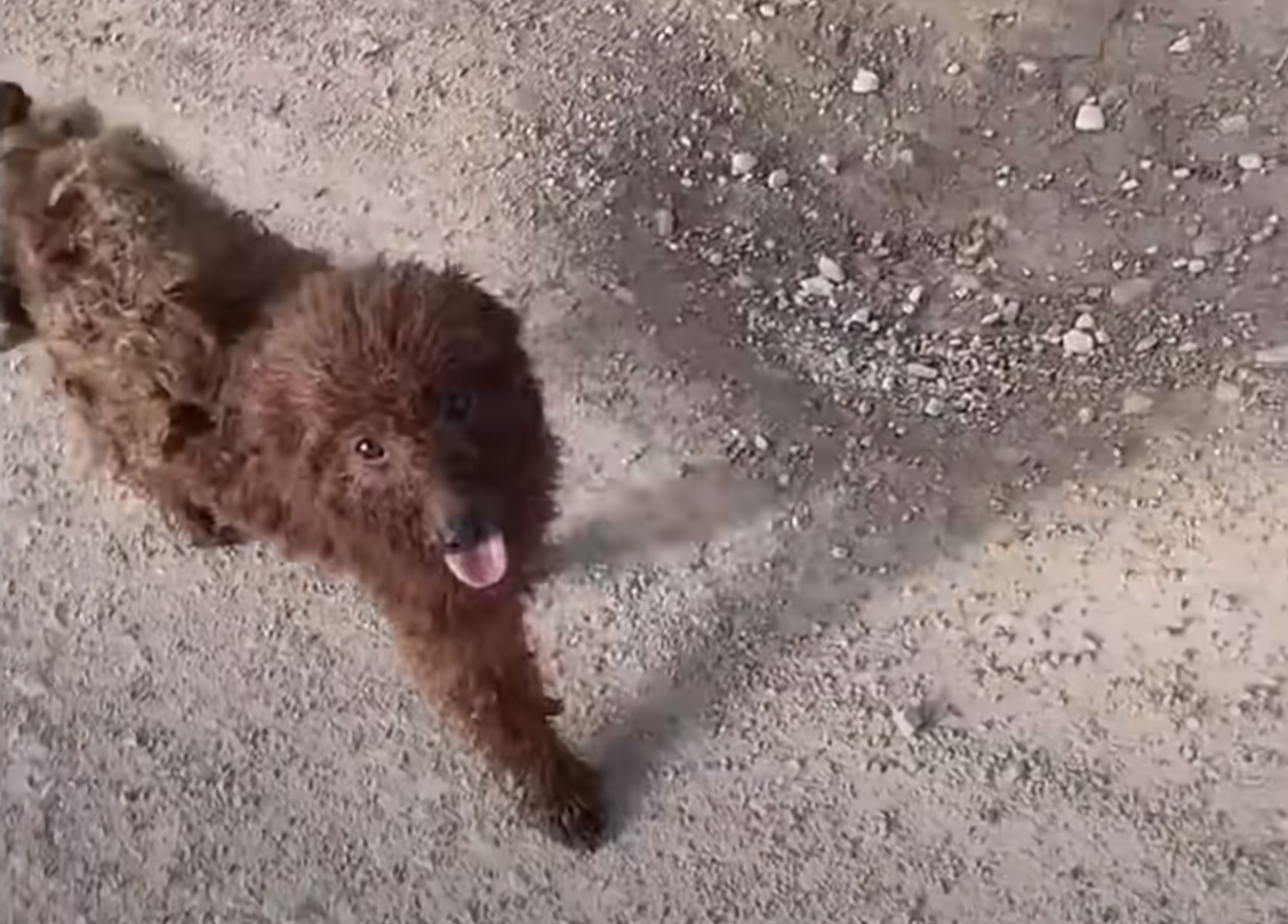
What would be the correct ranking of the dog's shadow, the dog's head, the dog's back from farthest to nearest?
the dog's shadow → the dog's back → the dog's head

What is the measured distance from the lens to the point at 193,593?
337 centimetres

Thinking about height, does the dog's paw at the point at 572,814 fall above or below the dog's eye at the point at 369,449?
below

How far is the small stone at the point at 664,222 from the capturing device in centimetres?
360

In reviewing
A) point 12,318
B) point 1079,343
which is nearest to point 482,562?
point 12,318

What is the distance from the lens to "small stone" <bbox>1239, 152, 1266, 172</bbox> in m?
3.56

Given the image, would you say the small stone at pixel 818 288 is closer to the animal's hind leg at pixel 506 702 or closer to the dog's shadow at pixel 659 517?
the dog's shadow at pixel 659 517

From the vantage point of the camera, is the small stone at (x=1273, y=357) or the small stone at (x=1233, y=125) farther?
the small stone at (x=1233, y=125)

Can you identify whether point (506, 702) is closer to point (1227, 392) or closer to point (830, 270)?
point (830, 270)

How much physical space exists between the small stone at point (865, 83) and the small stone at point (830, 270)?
1.23 ft

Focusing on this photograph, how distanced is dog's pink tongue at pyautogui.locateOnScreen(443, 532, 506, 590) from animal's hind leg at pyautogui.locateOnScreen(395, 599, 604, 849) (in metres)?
0.13

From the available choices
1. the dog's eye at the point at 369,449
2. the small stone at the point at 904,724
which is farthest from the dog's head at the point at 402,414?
the small stone at the point at 904,724

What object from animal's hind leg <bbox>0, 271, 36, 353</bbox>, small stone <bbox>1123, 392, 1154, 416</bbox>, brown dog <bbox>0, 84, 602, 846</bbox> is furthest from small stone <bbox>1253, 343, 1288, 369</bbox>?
animal's hind leg <bbox>0, 271, 36, 353</bbox>

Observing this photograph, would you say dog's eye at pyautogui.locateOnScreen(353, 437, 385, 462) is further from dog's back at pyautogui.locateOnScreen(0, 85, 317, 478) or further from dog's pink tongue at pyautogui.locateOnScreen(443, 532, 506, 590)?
dog's back at pyautogui.locateOnScreen(0, 85, 317, 478)

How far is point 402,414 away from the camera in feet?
7.91
